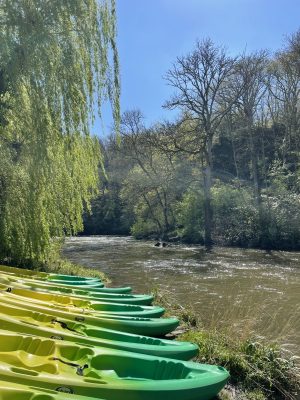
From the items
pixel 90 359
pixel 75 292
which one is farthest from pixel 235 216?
pixel 90 359

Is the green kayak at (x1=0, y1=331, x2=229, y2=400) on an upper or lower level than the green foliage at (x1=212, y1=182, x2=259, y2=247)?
lower

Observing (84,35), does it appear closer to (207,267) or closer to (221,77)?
(207,267)

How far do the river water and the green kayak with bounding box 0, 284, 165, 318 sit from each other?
53.7 inches

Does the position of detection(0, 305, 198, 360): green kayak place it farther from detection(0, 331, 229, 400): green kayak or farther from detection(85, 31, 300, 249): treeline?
detection(85, 31, 300, 249): treeline

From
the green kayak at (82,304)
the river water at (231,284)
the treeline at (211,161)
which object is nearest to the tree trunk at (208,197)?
the treeline at (211,161)

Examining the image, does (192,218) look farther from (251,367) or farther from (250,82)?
(251,367)

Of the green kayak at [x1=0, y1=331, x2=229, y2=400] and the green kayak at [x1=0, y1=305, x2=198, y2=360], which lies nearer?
the green kayak at [x1=0, y1=331, x2=229, y2=400]

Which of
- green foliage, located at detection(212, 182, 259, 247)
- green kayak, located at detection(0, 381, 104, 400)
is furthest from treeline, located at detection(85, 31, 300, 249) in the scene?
green kayak, located at detection(0, 381, 104, 400)

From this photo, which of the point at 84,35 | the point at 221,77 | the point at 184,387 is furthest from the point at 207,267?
the point at 221,77

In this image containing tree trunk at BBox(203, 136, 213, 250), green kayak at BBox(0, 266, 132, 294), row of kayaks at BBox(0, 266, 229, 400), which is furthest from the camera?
tree trunk at BBox(203, 136, 213, 250)

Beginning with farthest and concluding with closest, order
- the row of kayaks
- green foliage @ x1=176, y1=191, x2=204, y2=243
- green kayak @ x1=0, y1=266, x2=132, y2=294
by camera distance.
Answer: green foliage @ x1=176, y1=191, x2=204, y2=243, green kayak @ x1=0, y1=266, x2=132, y2=294, the row of kayaks

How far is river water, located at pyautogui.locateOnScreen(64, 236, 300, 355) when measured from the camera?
6.21m

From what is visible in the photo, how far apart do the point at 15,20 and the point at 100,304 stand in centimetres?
495

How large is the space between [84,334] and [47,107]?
4738mm
